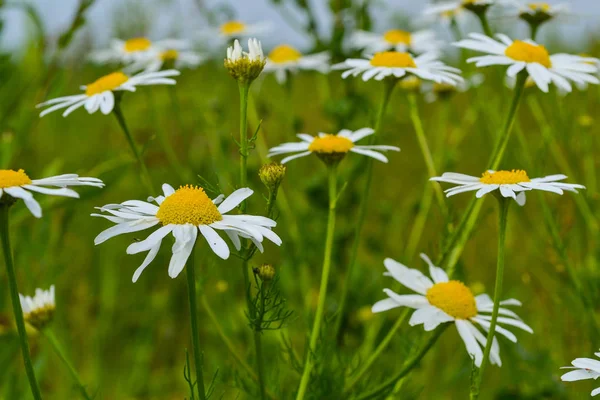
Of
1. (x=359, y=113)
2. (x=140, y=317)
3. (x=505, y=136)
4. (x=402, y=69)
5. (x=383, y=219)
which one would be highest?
(x=402, y=69)

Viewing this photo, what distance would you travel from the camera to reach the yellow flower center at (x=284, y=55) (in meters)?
1.96

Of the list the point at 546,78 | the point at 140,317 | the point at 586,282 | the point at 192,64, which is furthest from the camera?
the point at 140,317

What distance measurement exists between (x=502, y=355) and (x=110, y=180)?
45.7 inches

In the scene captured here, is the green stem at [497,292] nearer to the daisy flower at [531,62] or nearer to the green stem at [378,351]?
the green stem at [378,351]

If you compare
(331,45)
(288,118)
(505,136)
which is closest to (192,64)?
(288,118)

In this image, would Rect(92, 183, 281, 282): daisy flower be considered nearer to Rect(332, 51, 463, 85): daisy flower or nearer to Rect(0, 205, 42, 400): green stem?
Rect(0, 205, 42, 400): green stem

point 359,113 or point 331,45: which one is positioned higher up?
point 331,45

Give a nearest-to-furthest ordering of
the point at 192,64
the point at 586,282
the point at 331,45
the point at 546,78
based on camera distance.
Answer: the point at 546,78
the point at 586,282
the point at 192,64
the point at 331,45

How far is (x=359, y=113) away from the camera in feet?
6.77

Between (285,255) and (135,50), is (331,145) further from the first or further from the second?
(135,50)


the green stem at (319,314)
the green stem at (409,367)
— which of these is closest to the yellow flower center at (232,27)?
the green stem at (319,314)

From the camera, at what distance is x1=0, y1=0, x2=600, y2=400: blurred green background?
5.12ft

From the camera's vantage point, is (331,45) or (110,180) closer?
(110,180)

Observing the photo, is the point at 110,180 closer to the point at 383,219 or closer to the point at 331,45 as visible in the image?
the point at 331,45
